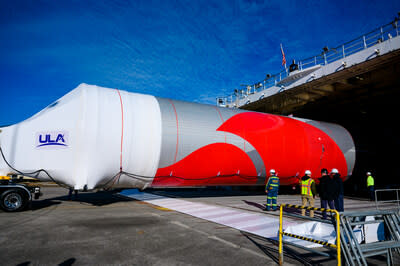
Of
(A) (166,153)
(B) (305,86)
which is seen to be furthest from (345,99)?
(A) (166,153)

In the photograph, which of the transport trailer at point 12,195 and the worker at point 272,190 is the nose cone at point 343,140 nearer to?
the worker at point 272,190

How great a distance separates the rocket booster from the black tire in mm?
892

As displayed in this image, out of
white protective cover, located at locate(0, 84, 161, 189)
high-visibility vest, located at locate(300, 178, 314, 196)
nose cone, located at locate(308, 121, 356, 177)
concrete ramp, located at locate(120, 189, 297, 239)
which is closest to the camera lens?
concrete ramp, located at locate(120, 189, 297, 239)

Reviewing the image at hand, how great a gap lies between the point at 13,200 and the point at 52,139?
9.57 feet

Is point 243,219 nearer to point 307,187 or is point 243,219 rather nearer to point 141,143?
point 307,187

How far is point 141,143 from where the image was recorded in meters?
11.2

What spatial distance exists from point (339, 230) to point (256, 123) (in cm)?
1060

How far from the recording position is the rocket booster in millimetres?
10367

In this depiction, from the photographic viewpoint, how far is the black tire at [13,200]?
10.0m

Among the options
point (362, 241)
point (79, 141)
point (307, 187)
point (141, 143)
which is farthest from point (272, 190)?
point (79, 141)

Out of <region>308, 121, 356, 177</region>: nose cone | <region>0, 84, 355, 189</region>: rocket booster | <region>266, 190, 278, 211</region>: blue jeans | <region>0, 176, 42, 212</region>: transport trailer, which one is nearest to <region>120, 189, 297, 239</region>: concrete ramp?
<region>266, 190, 278, 211</region>: blue jeans

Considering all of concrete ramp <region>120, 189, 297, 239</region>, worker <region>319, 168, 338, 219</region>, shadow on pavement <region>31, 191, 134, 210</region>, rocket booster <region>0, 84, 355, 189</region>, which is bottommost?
concrete ramp <region>120, 189, 297, 239</region>

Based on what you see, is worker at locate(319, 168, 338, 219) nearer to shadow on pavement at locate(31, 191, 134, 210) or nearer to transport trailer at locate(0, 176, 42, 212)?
shadow on pavement at locate(31, 191, 134, 210)

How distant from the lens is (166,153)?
1170 cm
